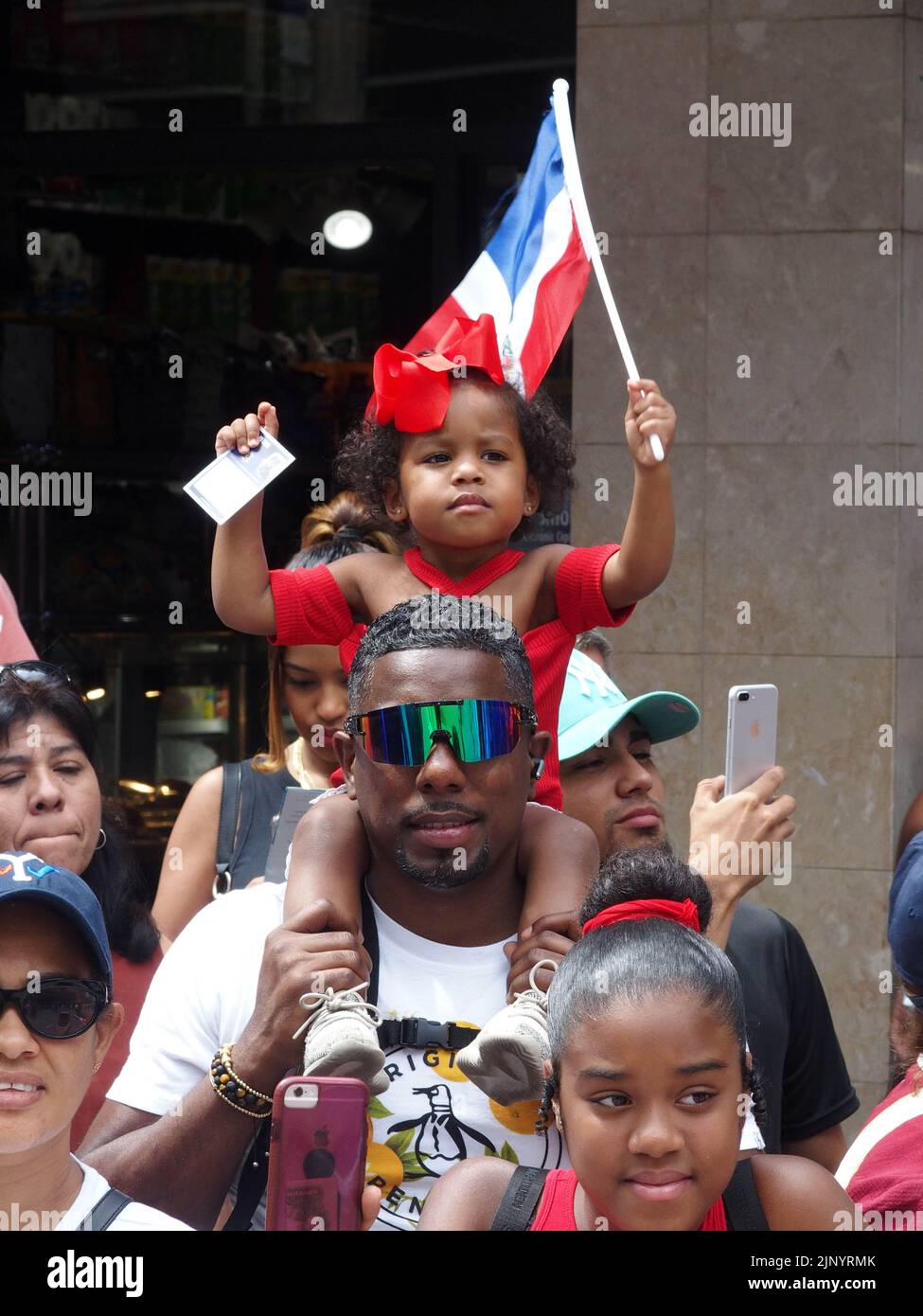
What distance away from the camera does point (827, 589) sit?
18.5 ft

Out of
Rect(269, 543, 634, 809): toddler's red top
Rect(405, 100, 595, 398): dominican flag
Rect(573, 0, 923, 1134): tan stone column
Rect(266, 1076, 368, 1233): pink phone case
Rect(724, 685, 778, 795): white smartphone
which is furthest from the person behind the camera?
Rect(573, 0, 923, 1134): tan stone column

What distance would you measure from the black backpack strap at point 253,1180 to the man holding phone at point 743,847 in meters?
0.84

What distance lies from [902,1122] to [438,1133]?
77 cm

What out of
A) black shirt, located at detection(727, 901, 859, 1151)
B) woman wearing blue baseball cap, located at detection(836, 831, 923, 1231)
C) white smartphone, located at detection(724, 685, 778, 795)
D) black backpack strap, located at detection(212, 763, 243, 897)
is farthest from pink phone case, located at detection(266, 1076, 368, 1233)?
black backpack strap, located at detection(212, 763, 243, 897)

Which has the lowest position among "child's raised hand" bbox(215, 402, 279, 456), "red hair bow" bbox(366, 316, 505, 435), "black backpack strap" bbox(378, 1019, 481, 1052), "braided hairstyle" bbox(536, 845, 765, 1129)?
"black backpack strap" bbox(378, 1019, 481, 1052)

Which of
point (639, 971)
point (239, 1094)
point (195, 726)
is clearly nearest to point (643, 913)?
point (639, 971)

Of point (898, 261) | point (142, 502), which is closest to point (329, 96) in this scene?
point (142, 502)

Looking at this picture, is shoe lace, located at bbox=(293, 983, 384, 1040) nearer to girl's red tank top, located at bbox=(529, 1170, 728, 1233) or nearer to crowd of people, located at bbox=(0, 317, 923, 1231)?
crowd of people, located at bbox=(0, 317, 923, 1231)

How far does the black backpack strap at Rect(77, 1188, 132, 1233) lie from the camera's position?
2.22 meters

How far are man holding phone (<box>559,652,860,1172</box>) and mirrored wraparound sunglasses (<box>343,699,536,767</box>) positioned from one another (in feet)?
1.60

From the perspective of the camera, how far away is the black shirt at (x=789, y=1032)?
319 cm

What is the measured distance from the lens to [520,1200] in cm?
223

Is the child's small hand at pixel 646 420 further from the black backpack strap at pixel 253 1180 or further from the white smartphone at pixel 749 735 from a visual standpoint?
the black backpack strap at pixel 253 1180

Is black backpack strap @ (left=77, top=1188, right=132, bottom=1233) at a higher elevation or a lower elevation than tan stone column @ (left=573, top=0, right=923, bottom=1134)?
lower
